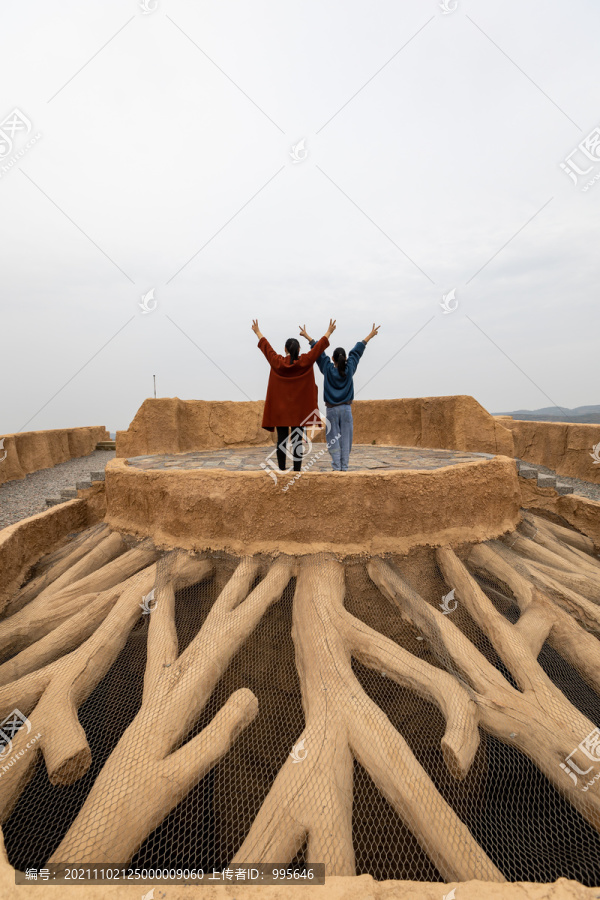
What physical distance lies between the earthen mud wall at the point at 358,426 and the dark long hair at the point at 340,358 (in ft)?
16.3

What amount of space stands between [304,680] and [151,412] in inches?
276

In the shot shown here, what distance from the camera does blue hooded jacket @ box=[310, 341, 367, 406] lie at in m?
4.20

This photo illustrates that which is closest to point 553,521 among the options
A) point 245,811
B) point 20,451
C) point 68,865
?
point 245,811

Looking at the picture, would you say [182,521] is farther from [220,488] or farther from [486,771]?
[486,771]

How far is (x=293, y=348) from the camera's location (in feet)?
13.9

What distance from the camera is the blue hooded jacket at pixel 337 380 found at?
13.8 ft

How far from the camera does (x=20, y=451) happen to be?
11.2m
